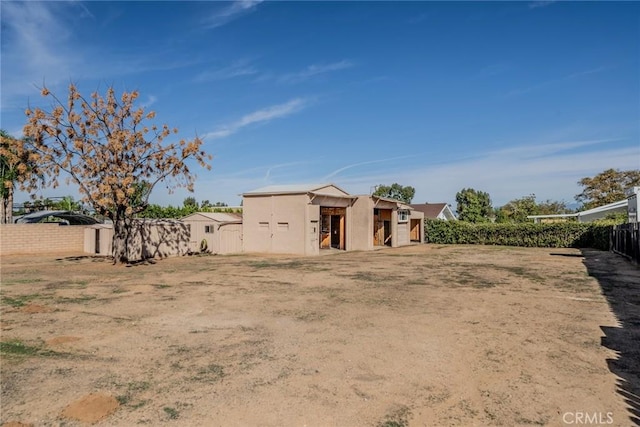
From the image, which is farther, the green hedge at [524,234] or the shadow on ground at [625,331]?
the green hedge at [524,234]

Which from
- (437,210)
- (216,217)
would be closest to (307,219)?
(216,217)

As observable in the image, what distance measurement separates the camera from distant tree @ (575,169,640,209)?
38.8 meters

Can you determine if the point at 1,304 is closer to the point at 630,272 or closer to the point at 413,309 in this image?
the point at 413,309

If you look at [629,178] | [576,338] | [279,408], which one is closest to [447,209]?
[629,178]

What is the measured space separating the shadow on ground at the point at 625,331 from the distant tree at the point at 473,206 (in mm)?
36581

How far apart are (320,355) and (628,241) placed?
1809cm

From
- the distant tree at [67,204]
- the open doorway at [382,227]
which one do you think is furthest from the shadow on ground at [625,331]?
the distant tree at [67,204]

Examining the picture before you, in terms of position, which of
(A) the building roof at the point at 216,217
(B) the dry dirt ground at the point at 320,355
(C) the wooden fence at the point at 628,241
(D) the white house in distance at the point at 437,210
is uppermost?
(D) the white house in distance at the point at 437,210

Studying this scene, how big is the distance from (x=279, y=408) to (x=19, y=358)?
371 centimetres

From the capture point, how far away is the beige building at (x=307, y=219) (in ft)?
71.7

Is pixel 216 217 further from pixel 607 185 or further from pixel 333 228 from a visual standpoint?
pixel 607 185

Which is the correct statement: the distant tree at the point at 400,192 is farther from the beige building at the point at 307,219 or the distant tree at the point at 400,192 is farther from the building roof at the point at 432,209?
the beige building at the point at 307,219

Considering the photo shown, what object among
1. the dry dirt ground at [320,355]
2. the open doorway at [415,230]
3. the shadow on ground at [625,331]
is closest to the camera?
the dry dirt ground at [320,355]

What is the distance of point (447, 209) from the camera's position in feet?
169
